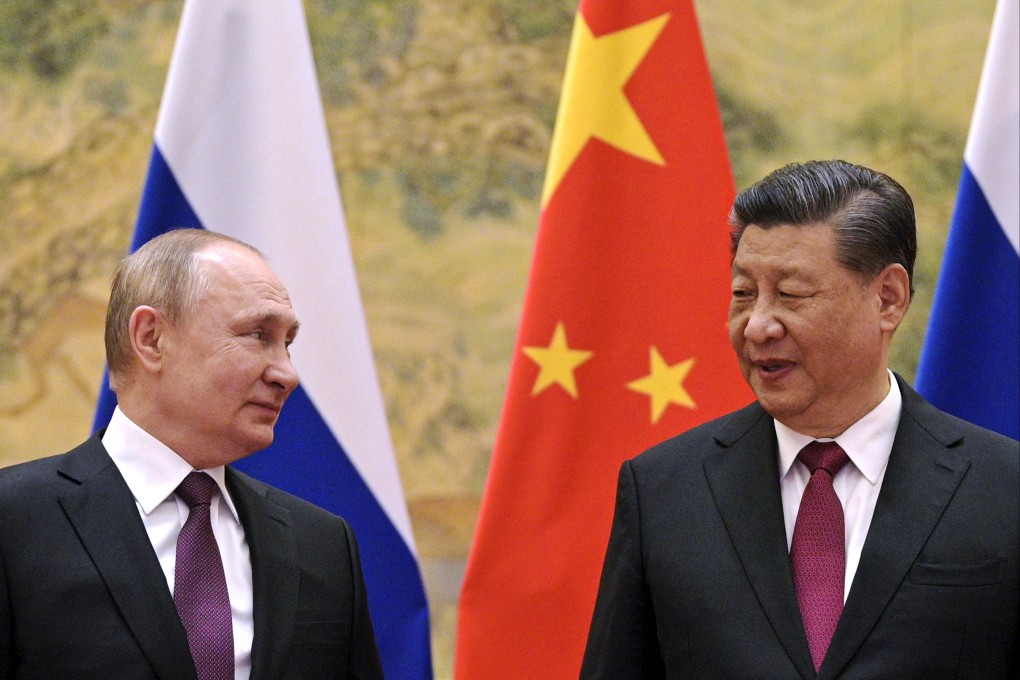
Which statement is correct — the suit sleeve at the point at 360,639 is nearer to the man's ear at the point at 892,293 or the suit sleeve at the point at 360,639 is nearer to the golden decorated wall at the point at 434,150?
the man's ear at the point at 892,293

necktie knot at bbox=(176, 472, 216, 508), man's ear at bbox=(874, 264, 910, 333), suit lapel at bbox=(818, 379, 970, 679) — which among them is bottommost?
necktie knot at bbox=(176, 472, 216, 508)

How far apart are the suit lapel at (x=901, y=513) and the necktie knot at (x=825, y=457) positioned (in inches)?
3.1

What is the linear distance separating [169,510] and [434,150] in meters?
1.95

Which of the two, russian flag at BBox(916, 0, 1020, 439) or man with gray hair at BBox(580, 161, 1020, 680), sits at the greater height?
russian flag at BBox(916, 0, 1020, 439)

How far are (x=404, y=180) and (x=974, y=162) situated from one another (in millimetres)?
1694

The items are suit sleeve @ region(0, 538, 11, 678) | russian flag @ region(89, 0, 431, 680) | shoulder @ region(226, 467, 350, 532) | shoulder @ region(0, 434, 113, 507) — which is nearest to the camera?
suit sleeve @ region(0, 538, 11, 678)

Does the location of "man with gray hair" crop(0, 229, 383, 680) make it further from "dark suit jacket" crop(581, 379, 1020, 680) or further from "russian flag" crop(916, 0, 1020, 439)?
"russian flag" crop(916, 0, 1020, 439)

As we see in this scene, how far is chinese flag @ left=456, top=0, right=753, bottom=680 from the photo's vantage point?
280 cm

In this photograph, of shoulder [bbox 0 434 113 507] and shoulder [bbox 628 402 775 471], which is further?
shoulder [bbox 628 402 775 471]

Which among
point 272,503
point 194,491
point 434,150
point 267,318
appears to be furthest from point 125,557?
point 434,150

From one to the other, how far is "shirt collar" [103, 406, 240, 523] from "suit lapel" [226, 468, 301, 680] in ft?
0.46

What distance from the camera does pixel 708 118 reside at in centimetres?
299

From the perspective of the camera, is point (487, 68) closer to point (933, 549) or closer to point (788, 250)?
point (788, 250)

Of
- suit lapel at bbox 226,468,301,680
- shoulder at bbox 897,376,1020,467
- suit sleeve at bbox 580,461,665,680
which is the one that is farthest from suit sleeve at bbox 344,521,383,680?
Result: shoulder at bbox 897,376,1020,467
